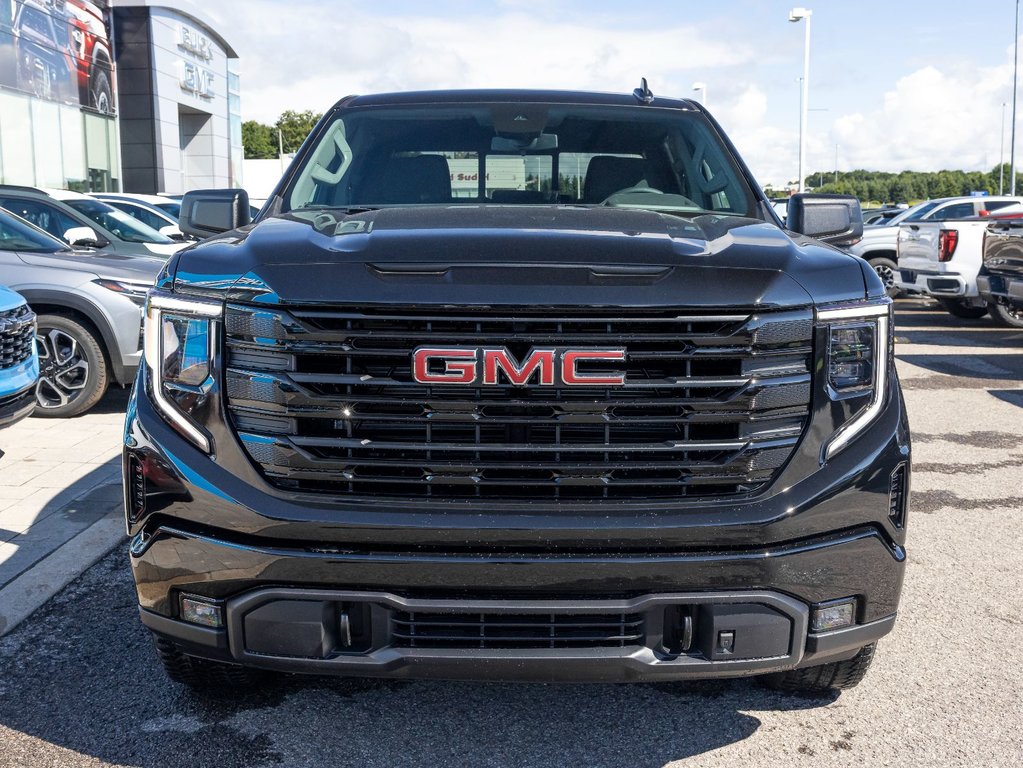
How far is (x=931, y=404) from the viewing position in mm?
8750

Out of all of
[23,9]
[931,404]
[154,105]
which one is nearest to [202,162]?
[154,105]

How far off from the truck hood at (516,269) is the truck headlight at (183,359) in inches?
2.4

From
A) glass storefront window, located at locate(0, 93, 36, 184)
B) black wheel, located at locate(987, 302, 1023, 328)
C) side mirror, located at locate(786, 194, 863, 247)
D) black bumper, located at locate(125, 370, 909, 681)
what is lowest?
black wheel, located at locate(987, 302, 1023, 328)

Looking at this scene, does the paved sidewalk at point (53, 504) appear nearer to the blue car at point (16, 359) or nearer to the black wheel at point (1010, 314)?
the blue car at point (16, 359)

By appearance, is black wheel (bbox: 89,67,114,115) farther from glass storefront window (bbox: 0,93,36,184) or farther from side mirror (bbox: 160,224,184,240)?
side mirror (bbox: 160,224,184,240)

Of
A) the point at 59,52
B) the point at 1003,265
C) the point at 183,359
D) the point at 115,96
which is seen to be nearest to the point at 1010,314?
the point at 1003,265

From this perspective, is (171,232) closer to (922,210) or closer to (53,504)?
(53,504)

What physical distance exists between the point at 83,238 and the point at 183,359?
6.32 meters

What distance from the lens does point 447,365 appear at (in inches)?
98.1

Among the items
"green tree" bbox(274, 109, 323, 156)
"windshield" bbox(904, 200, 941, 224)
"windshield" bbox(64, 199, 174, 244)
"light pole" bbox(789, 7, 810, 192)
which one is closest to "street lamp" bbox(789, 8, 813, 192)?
"light pole" bbox(789, 7, 810, 192)

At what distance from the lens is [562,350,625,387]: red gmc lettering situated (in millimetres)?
2500

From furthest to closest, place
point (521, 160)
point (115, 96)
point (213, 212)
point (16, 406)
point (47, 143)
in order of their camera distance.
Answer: point (115, 96), point (47, 143), point (16, 406), point (521, 160), point (213, 212)

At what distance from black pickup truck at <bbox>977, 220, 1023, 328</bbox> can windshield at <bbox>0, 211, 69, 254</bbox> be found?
897 cm

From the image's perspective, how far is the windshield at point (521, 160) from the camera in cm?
396
